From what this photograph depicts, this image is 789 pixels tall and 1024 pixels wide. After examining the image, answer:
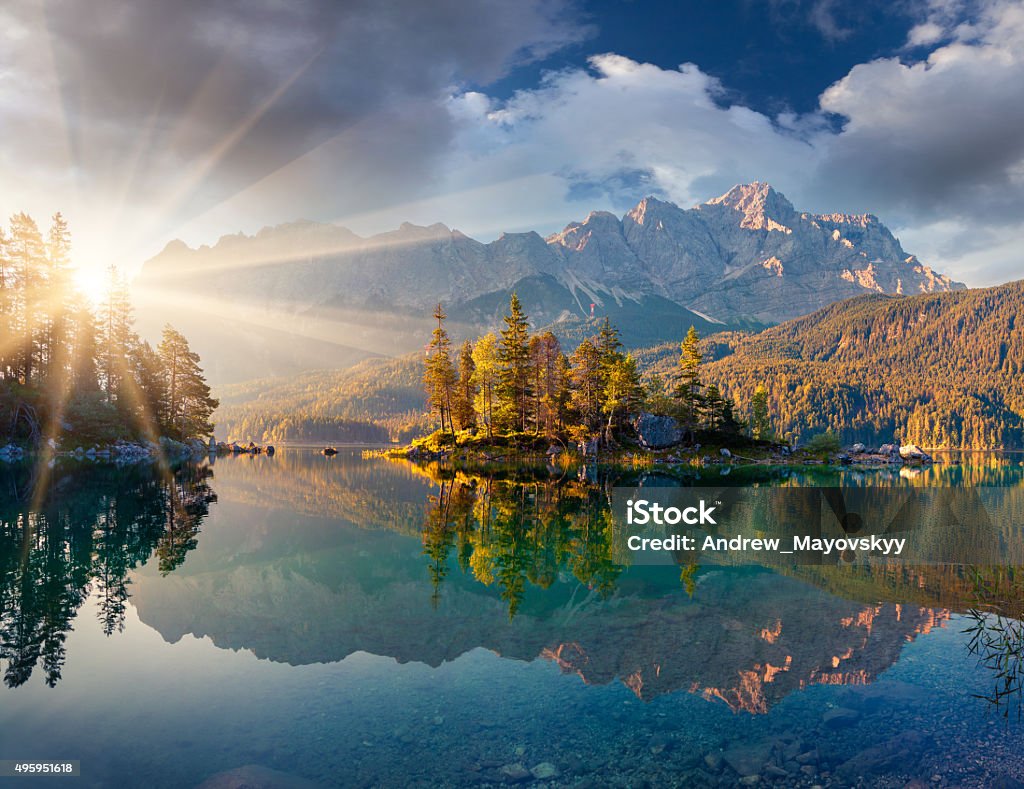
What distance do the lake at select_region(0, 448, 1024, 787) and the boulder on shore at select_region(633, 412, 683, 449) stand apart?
57227mm

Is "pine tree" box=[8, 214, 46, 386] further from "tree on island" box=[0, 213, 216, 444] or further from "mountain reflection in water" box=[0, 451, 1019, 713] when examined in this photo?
"mountain reflection in water" box=[0, 451, 1019, 713]

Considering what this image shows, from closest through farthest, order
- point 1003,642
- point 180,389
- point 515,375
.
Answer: point 1003,642
point 515,375
point 180,389

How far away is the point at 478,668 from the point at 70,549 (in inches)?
739

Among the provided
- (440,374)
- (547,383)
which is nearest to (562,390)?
(547,383)

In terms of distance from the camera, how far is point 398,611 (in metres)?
15.8

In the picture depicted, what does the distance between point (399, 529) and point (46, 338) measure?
77.8 meters

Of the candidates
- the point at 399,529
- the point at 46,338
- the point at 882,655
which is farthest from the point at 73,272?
the point at 882,655

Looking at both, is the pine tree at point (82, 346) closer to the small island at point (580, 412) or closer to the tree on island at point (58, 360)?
the tree on island at point (58, 360)

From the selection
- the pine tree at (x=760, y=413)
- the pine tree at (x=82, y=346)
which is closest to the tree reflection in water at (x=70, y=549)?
the pine tree at (x=82, y=346)

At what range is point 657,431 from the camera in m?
80.4

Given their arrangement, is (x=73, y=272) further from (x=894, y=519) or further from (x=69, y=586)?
(x=894, y=519)

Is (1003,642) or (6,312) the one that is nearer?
(1003,642)

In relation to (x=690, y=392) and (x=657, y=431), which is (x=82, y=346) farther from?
(x=690, y=392)

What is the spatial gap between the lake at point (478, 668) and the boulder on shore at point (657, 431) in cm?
5723
